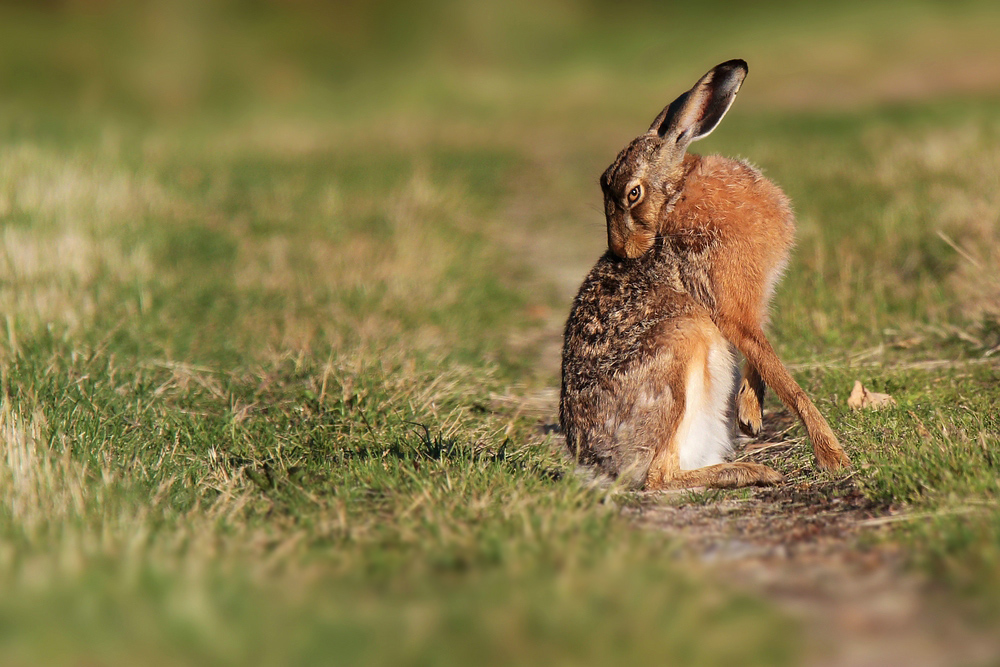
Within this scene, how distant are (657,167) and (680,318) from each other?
0.97m

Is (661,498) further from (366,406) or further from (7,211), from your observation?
(7,211)

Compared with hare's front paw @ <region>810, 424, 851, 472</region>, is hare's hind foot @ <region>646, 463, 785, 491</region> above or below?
below

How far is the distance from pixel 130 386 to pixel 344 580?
2578 millimetres

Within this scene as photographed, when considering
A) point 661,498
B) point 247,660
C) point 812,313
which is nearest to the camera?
point 247,660

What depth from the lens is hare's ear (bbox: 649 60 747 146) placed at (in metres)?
4.53

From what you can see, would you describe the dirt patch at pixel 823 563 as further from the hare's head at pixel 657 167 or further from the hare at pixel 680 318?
the hare's head at pixel 657 167

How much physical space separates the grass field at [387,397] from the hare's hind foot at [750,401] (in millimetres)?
405

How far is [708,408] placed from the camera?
3977 mm

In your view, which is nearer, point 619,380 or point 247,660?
point 247,660

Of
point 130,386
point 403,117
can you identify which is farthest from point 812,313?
point 403,117

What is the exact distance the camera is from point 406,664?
201cm

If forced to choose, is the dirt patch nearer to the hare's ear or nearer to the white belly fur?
the white belly fur

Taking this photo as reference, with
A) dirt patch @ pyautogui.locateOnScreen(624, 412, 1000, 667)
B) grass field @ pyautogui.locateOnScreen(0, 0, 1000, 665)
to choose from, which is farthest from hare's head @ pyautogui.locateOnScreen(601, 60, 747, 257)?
dirt patch @ pyautogui.locateOnScreen(624, 412, 1000, 667)

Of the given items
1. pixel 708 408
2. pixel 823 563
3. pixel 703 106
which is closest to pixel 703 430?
pixel 708 408
